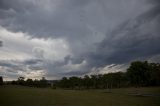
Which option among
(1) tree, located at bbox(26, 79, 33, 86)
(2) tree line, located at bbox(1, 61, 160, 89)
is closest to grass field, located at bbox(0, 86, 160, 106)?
(2) tree line, located at bbox(1, 61, 160, 89)

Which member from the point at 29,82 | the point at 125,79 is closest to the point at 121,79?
the point at 125,79

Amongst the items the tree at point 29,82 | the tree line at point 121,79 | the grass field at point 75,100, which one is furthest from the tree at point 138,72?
the tree at point 29,82

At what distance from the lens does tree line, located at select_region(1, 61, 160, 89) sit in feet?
355

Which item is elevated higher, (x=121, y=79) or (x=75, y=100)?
(x=121, y=79)

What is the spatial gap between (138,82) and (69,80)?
71909 millimetres

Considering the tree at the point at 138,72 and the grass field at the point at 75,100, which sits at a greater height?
the tree at the point at 138,72

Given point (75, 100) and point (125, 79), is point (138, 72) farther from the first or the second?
point (75, 100)

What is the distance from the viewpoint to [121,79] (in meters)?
138

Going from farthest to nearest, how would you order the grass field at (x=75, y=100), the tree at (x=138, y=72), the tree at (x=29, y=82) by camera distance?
the tree at (x=29, y=82) < the tree at (x=138, y=72) < the grass field at (x=75, y=100)

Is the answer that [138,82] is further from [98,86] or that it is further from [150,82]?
[98,86]

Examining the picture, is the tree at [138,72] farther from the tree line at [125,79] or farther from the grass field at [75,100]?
the grass field at [75,100]

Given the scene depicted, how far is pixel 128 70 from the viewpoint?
362 ft

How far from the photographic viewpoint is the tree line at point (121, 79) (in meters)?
108

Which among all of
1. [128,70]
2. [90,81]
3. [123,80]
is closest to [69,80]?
[90,81]
